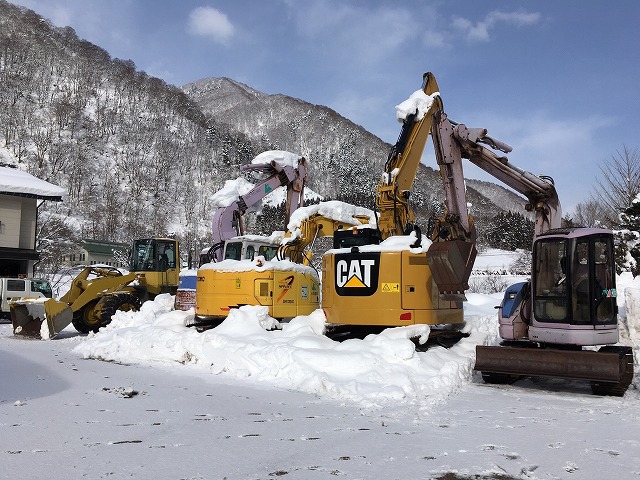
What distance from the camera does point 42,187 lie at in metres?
34.7

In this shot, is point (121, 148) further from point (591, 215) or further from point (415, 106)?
point (415, 106)

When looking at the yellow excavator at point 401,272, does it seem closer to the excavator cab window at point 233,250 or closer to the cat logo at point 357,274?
the cat logo at point 357,274

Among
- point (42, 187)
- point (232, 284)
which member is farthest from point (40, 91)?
point (232, 284)

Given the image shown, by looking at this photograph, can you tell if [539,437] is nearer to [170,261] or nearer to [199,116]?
[170,261]

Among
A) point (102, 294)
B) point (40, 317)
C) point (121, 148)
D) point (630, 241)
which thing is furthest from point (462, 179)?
point (121, 148)

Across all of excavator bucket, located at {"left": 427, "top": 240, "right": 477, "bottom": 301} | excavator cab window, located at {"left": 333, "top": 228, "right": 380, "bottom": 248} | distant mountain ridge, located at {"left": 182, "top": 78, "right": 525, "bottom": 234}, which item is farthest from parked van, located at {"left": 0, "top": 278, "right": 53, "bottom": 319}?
distant mountain ridge, located at {"left": 182, "top": 78, "right": 525, "bottom": 234}

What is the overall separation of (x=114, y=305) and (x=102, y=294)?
2.14 feet

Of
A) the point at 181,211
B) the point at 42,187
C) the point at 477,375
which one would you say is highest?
the point at 181,211

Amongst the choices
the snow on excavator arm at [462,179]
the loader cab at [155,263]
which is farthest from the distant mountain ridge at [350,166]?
the snow on excavator arm at [462,179]

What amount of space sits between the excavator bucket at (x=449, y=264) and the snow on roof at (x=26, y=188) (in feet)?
101

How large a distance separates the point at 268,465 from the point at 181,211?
108 meters

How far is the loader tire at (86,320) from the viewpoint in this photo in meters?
16.4

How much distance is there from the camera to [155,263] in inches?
735

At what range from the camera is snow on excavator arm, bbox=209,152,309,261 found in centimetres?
1802
